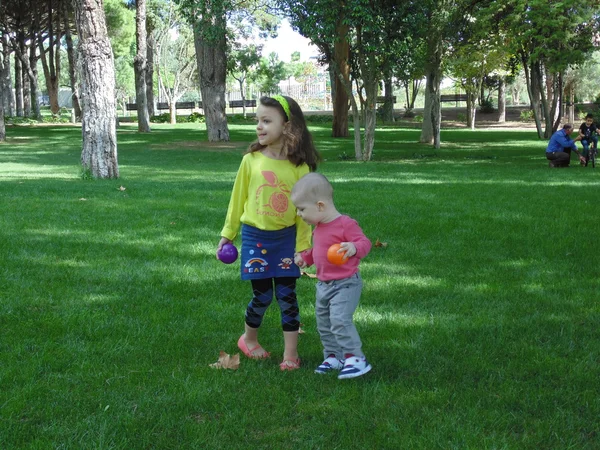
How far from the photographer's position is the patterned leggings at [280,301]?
4.01m

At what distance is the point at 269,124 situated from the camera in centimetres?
388

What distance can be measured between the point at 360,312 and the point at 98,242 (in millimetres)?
3422

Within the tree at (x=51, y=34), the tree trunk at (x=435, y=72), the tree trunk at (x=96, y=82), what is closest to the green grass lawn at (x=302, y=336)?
the tree trunk at (x=96, y=82)

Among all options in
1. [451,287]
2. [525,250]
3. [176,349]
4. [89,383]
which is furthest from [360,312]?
[525,250]

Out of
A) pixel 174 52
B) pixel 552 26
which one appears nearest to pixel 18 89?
pixel 174 52

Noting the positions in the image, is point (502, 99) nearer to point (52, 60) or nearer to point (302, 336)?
point (52, 60)

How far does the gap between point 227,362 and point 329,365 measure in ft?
1.93

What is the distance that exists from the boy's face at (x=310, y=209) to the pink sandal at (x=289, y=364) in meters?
0.86

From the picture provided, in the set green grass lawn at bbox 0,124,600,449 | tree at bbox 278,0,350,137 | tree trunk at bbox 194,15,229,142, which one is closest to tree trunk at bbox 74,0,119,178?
green grass lawn at bbox 0,124,600,449

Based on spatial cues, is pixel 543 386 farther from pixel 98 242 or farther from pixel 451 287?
pixel 98 242

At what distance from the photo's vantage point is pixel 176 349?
13.6 ft

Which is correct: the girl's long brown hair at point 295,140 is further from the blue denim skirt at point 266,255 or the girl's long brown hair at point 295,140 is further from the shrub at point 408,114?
the shrub at point 408,114

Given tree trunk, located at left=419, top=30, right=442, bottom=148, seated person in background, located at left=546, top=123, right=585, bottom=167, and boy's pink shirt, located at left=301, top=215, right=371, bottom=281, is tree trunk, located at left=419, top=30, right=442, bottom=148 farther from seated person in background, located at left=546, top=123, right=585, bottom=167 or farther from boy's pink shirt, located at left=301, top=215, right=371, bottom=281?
boy's pink shirt, located at left=301, top=215, right=371, bottom=281

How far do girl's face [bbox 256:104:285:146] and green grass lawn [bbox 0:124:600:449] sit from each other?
131cm
